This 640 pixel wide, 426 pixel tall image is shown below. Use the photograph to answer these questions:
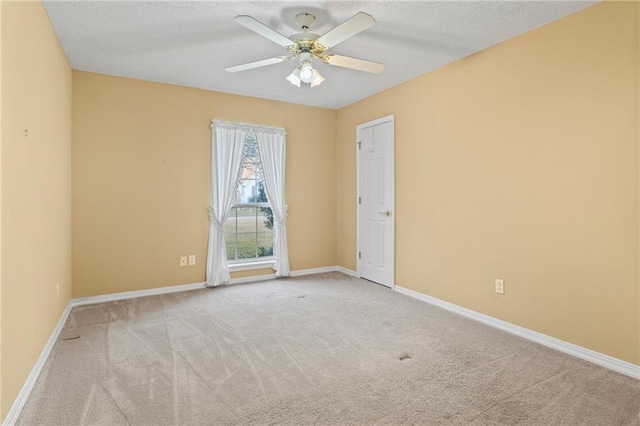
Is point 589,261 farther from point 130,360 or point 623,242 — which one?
point 130,360

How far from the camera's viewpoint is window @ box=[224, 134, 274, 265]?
15.7 feet

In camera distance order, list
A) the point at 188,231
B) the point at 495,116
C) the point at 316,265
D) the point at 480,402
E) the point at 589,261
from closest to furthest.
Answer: the point at 480,402
the point at 589,261
the point at 495,116
the point at 188,231
the point at 316,265

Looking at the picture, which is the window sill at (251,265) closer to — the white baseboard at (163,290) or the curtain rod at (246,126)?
the white baseboard at (163,290)

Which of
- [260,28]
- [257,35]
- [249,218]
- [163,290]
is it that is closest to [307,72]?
[260,28]

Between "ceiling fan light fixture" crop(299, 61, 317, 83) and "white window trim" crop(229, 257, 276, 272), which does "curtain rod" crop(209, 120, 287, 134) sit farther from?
"ceiling fan light fixture" crop(299, 61, 317, 83)

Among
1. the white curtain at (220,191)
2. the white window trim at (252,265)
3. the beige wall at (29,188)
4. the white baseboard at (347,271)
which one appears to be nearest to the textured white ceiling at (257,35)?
the beige wall at (29,188)

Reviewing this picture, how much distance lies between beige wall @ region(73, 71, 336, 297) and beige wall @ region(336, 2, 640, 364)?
2.35 meters

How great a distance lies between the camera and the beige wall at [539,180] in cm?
238

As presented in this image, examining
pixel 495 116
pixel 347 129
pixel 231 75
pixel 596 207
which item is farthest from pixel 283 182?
pixel 596 207

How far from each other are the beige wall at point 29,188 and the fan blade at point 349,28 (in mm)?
1801

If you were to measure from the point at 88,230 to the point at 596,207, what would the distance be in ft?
15.5

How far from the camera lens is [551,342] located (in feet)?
9.01

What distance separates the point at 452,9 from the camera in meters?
2.56

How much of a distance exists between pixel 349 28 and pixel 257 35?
1.05 m
